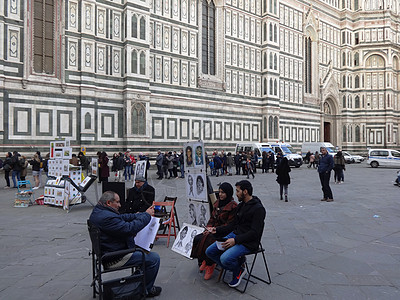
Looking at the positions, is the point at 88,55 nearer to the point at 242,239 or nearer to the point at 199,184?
the point at 199,184

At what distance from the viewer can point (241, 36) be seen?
1180 inches

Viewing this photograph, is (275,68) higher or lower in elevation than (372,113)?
higher

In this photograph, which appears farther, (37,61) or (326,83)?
(326,83)

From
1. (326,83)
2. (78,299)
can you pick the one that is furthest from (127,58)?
(326,83)

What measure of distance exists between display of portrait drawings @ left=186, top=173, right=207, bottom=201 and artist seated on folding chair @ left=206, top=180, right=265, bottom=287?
894 millimetres

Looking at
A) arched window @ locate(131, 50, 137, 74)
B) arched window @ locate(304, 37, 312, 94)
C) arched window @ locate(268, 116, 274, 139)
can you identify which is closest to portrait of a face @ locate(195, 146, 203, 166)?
arched window @ locate(131, 50, 137, 74)

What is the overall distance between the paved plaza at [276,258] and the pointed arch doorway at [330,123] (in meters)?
35.2

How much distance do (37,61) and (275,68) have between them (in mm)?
22628

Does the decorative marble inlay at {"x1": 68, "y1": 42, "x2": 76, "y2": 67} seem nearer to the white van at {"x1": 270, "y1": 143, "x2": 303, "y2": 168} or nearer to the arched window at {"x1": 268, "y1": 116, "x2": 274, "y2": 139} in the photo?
the white van at {"x1": 270, "y1": 143, "x2": 303, "y2": 168}

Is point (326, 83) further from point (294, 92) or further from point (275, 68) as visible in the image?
point (275, 68)

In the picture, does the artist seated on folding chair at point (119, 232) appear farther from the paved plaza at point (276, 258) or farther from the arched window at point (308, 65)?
the arched window at point (308, 65)

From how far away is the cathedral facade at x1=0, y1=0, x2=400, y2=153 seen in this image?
19375 mm

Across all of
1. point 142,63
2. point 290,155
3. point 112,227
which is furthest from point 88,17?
point 112,227

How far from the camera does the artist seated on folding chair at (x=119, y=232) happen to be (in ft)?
10.7
